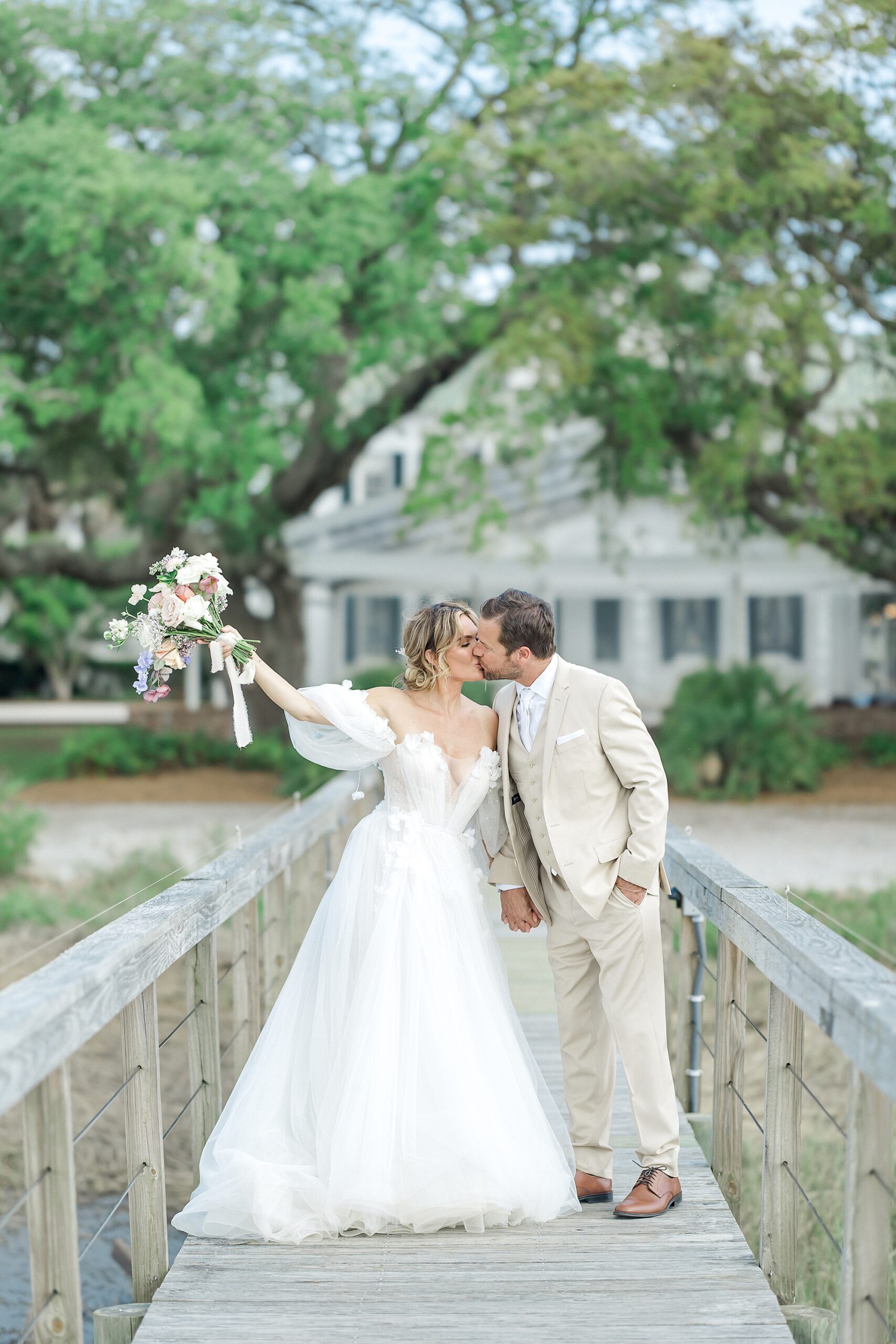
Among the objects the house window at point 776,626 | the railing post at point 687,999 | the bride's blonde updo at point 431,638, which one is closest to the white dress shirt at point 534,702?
the bride's blonde updo at point 431,638

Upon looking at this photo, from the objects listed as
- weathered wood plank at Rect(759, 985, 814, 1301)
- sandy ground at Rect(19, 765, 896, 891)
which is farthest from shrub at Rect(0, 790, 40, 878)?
weathered wood plank at Rect(759, 985, 814, 1301)

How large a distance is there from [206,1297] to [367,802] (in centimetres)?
764

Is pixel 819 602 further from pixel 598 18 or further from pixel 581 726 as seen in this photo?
pixel 581 726

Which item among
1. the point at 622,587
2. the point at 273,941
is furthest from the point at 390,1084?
the point at 622,587

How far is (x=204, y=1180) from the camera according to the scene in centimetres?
388

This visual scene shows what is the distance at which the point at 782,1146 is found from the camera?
348 centimetres

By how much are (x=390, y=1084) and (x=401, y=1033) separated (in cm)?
15

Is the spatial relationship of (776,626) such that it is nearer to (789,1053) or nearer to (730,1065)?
(730,1065)

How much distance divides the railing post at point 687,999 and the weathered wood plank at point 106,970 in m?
1.58

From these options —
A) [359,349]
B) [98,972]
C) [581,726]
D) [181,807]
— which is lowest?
[181,807]

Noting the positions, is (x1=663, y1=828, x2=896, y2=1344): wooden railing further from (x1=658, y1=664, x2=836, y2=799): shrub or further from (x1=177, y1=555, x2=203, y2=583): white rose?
(x1=658, y1=664, x2=836, y2=799): shrub

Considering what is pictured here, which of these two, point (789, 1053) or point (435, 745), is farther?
point (435, 745)

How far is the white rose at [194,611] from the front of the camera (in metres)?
3.96

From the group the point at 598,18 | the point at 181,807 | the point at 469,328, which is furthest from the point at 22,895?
the point at 598,18
